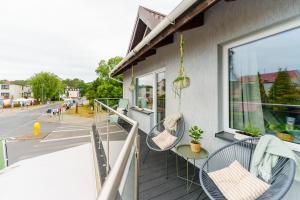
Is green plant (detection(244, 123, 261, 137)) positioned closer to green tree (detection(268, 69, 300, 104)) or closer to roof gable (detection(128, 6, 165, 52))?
green tree (detection(268, 69, 300, 104))

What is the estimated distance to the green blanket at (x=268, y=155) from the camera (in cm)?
157

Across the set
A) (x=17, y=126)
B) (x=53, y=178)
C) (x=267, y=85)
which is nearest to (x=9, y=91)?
(x=17, y=126)

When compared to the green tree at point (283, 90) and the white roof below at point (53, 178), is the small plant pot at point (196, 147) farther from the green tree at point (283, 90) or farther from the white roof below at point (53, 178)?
the white roof below at point (53, 178)

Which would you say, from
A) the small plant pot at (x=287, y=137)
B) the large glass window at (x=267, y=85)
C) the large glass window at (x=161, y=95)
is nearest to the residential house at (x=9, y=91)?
the large glass window at (x=161, y=95)

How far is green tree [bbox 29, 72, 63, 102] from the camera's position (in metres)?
59.0

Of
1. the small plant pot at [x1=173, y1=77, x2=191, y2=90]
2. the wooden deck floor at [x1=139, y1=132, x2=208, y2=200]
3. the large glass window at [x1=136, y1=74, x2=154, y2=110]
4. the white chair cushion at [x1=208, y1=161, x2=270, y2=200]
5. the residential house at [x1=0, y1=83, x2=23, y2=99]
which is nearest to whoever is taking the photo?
the white chair cushion at [x1=208, y1=161, x2=270, y2=200]

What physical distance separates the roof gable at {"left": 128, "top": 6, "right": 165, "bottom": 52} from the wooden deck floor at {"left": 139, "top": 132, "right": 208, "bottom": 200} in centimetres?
454

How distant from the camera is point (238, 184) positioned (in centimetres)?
166

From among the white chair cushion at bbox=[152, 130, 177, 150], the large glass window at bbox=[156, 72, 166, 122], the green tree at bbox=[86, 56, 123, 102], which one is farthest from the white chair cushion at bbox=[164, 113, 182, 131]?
the green tree at bbox=[86, 56, 123, 102]

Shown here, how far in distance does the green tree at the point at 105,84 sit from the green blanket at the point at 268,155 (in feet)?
70.6

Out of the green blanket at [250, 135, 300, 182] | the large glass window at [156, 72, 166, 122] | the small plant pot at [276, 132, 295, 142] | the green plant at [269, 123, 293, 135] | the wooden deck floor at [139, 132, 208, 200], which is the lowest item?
the wooden deck floor at [139, 132, 208, 200]

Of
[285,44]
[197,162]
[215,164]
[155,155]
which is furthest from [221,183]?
[155,155]

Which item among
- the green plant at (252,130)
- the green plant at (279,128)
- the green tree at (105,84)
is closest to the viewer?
the green plant at (279,128)

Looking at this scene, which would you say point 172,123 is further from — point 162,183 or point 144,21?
point 144,21
